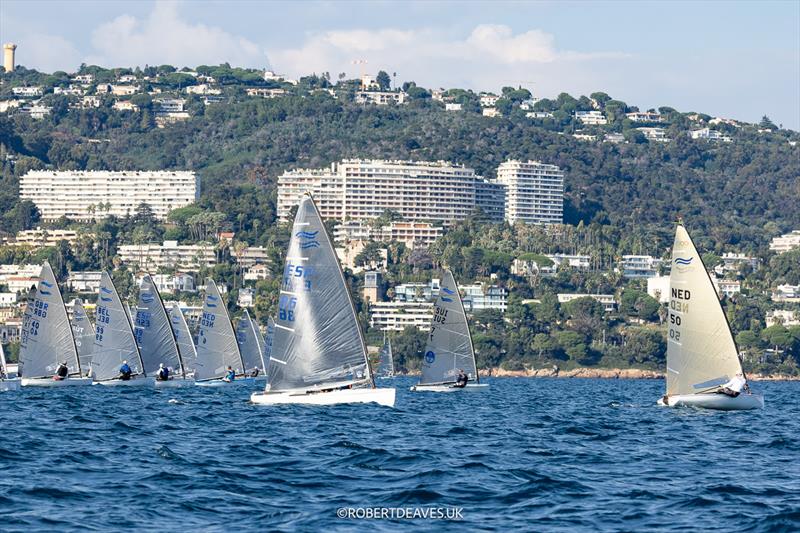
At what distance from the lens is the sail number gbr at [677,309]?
175 feet

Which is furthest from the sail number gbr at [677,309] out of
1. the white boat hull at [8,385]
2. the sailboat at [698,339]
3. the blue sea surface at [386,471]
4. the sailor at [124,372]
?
the sailor at [124,372]

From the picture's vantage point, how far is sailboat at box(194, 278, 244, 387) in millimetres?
84750

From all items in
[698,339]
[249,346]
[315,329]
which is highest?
[315,329]

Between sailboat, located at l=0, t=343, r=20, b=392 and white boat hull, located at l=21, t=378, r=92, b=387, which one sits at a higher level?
sailboat, located at l=0, t=343, r=20, b=392

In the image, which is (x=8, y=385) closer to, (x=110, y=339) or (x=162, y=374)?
(x=110, y=339)

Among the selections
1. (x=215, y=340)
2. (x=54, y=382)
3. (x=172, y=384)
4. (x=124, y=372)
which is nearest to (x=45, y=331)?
(x=54, y=382)

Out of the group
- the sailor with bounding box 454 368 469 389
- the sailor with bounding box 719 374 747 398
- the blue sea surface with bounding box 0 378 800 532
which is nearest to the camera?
the blue sea surface with bounding box 0 378 800 532

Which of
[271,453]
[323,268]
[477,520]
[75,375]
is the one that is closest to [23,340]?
[75,375]

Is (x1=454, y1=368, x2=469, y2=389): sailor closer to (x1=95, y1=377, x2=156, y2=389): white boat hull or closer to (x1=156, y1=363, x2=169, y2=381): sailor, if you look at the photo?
(x1=156, y1=363, x2=169, y2=381): sailor

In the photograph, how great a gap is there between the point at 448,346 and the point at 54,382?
671 inches

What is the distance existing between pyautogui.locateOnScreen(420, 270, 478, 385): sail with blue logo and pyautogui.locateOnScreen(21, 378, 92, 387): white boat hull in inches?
592

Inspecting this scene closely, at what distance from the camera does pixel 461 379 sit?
245ft

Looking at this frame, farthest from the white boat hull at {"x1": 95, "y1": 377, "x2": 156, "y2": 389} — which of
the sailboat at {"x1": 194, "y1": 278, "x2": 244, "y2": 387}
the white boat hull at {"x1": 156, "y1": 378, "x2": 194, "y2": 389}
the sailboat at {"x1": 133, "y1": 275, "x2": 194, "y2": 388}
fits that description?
the sailboat at {"x1": 194, "y1": 278, "x2": 244, "y2": 387}

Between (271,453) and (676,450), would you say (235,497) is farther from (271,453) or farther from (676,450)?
(676,450)
